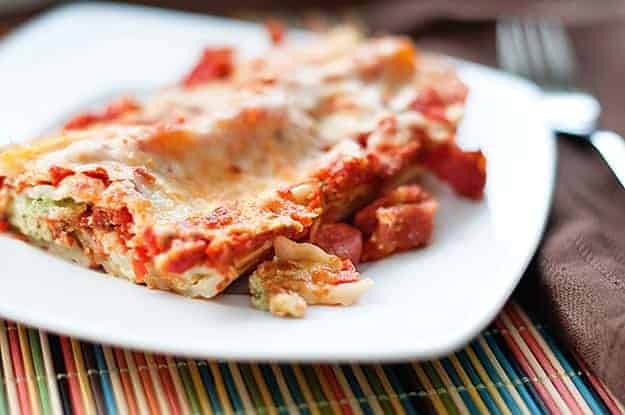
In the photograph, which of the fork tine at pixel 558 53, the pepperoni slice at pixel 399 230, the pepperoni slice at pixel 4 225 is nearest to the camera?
the pepperoni slice at pixel 4 225

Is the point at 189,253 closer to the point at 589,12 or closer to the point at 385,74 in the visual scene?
the point at 385,74

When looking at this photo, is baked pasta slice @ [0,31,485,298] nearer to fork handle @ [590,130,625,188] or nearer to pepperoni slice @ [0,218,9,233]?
pepperoni slice @ [0,218,9,233]

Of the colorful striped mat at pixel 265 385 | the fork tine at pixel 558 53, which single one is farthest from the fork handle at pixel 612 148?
the colorful striped mat at pixel 265 385

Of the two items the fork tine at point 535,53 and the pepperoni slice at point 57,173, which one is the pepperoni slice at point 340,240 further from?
the fork tine at point 535,53

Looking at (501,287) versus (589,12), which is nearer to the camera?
(501,287)

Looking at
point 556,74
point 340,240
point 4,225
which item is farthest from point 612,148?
point 4,225

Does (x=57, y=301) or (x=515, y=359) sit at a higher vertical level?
(x=57, y=301)

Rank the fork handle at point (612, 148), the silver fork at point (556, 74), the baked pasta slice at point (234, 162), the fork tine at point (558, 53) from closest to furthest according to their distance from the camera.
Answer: the baked pasta slice at point (234, 162) < the fork handle at point (612, 148) < the silver fork at point (556, 74) < the fork tine at point (558, 53)

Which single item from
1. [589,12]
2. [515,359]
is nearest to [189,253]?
[515,359]
